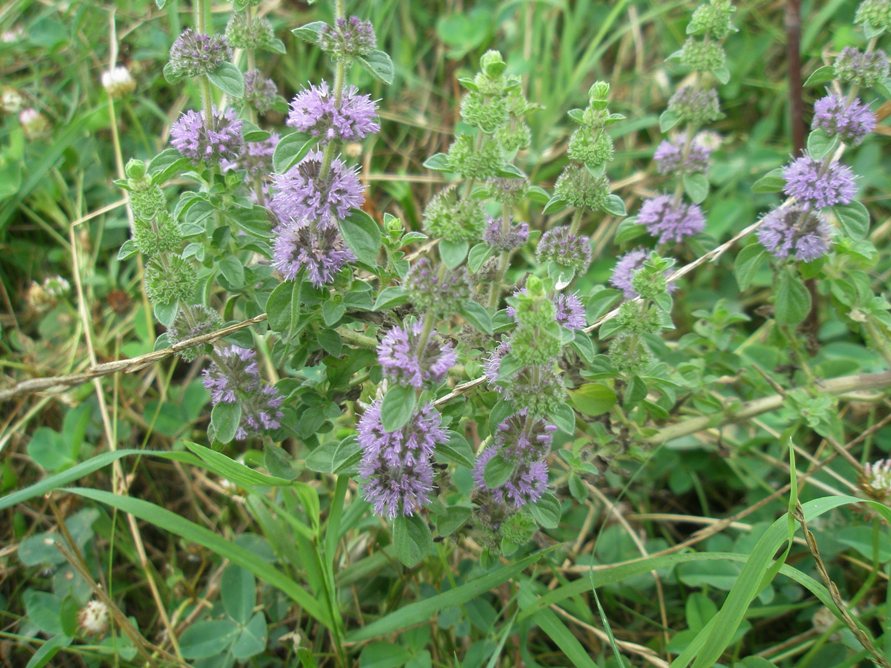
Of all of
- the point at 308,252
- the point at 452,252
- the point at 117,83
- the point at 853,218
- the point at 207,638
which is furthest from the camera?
the point at 117,83

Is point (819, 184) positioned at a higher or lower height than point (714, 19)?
lower

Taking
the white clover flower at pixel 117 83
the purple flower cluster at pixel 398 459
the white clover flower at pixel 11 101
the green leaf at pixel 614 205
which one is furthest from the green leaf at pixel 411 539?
the white clover flower at pixel 11 101

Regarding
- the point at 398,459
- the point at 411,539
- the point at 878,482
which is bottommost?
the point at 878,482

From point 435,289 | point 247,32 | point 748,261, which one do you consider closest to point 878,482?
point 748,261

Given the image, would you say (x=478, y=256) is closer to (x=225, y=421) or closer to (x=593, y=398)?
(x=593, y=398)

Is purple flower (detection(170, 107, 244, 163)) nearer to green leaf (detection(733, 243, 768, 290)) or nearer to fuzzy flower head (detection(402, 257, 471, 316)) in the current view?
fuzzy flower head (detection(402, 257, 471, 316))

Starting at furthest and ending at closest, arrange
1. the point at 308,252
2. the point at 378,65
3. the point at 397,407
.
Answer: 1. the point at 308,252
2. the point at 378,65
3. the point at 397,407

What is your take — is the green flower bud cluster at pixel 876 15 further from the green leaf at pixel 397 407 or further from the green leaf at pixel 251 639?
the green leaf at pixel 251 639
